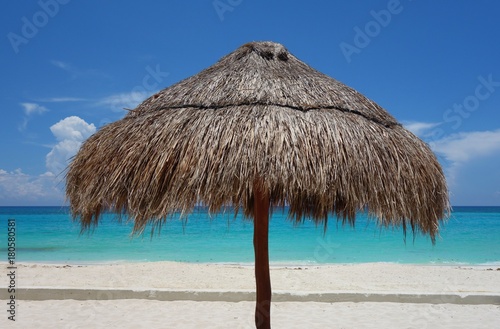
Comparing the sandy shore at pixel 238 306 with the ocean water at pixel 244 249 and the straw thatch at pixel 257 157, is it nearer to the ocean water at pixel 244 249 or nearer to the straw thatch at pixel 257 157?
the straw thatch at pixel 257 157

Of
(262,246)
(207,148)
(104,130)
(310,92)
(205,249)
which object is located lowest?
Result: (205,249)

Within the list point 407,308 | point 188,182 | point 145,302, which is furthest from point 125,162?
point 407,308

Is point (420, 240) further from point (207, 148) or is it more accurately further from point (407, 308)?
point (207, 148)

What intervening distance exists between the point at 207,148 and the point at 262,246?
3.68ft

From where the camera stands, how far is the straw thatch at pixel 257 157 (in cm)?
284

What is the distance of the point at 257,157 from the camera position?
2838 millimetres

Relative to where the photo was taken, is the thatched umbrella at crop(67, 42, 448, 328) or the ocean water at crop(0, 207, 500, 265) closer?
the thatched umbrella at crop(67, 42, 448, 328)

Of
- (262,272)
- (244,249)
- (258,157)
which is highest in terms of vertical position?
(258,157)

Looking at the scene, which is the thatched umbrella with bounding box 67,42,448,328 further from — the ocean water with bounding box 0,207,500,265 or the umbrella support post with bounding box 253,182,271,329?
the ocean water with bounding box 0,207,500,265

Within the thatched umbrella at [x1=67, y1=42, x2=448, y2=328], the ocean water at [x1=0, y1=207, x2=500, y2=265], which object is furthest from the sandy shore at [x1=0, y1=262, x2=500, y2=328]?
the ocean water at [x1=0, y1=207, x2=500, y2=265]

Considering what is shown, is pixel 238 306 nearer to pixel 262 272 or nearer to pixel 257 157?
pixel 262 272

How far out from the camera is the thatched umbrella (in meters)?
2.84

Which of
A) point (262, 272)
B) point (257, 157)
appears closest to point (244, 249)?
point (262, 272)

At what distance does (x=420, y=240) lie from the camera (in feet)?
69.3
